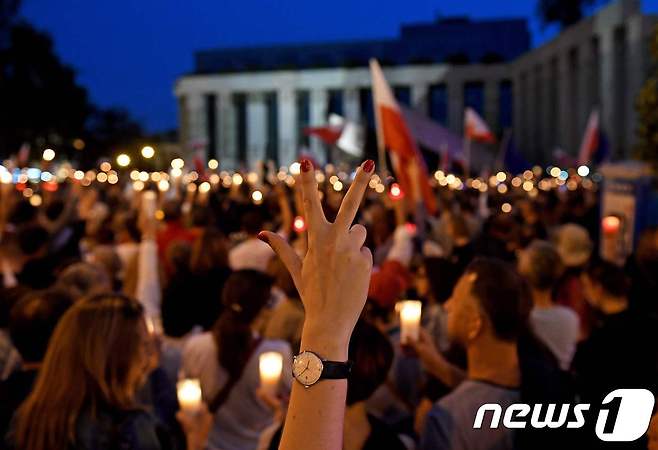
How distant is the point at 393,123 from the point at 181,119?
55999mm

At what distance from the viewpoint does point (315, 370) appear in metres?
2.01

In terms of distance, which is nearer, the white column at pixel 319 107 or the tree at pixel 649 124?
the tree at pixel 649 124

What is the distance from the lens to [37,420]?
9.91 feet

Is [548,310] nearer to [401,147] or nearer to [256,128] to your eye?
[401,147]

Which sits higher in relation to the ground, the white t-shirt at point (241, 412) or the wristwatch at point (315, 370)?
the wristwatch at point (315, 370)

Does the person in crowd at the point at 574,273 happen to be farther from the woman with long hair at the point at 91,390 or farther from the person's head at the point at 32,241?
the person's head at the point at 32,241

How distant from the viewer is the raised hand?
1979 millimetres

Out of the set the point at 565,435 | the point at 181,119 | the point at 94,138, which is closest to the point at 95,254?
the point at 565,435

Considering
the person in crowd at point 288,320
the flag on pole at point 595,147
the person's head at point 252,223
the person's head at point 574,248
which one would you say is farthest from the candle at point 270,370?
the flag on pole at point 595,147

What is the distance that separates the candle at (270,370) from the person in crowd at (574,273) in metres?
2.81

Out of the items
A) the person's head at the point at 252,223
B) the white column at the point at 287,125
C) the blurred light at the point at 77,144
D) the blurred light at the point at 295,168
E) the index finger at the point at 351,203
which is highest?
the white column at the point at 287,125

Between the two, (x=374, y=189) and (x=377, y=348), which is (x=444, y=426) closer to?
(x=377, y=348)

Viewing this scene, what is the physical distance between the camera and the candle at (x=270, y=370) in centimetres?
373

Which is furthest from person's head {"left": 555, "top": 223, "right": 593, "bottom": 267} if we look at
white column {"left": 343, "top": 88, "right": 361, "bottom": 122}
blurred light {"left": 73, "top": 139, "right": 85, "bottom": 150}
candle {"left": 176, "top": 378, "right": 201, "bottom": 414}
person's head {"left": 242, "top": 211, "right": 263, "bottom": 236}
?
white column {"left": 343, "top": 88, "right": 361, "bottom": 122}
